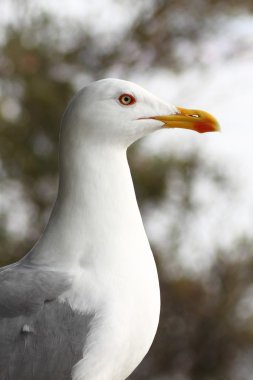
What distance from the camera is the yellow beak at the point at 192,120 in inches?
42.2

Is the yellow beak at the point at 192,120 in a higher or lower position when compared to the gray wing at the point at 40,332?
higher

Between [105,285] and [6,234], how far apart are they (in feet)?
10.6

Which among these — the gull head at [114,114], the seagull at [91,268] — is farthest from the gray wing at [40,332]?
the gull head at [114,114]

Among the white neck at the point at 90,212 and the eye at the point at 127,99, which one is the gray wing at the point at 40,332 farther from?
the eye at the point at 127,99

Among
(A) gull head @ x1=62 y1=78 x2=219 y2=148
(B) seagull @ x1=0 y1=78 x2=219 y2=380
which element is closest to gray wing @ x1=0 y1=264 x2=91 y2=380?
(B) seagull @ x1=0 y1=78 x2=219 y2=380

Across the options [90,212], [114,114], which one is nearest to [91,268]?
[90,212]

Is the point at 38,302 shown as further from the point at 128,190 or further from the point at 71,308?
the point at 128,190

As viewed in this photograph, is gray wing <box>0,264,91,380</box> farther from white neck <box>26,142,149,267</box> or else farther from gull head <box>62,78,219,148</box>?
gull head <box>62,78,219,148</box>

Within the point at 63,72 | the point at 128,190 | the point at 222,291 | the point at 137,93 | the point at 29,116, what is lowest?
the point at 128,190

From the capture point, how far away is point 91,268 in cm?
101

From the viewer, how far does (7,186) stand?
4.32 m

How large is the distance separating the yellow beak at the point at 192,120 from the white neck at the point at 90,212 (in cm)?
7

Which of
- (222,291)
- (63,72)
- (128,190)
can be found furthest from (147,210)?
(128,190)

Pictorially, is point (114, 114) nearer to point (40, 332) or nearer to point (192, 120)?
point (192, 120)
